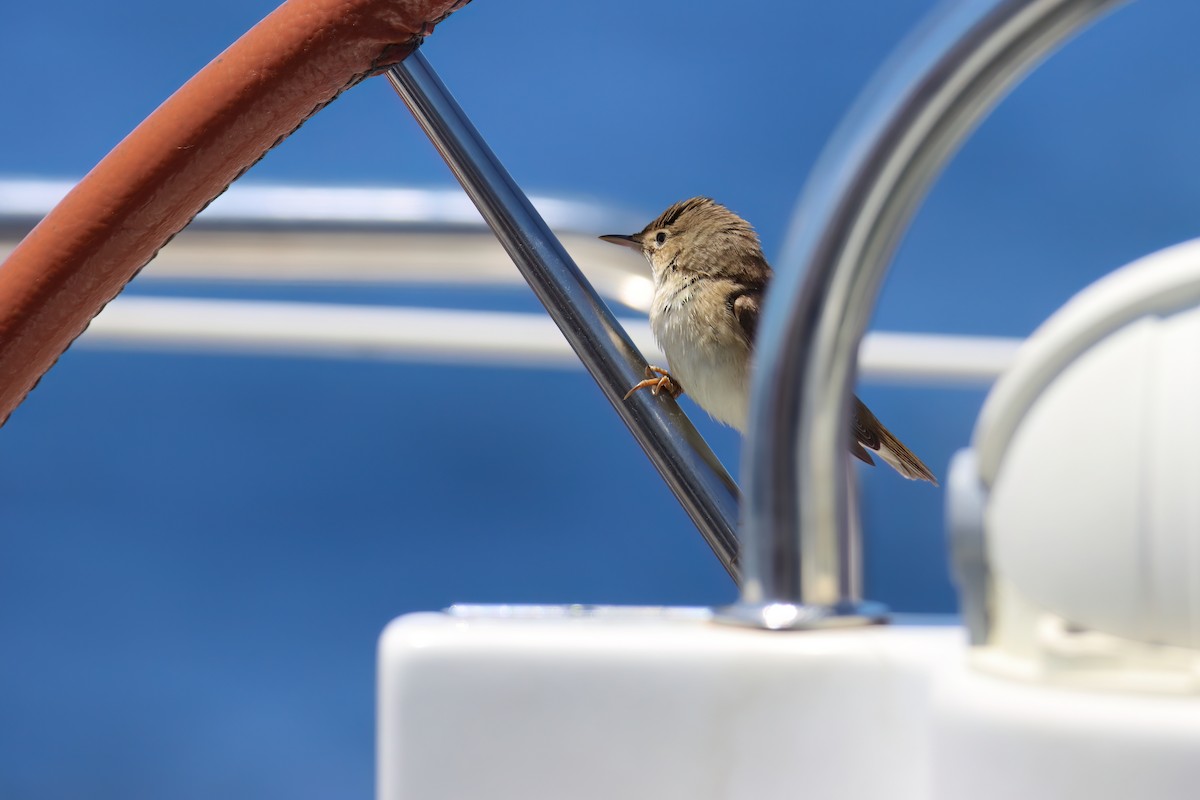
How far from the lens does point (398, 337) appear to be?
1203mm

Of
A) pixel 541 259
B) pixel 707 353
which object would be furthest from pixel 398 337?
pixel 541 259

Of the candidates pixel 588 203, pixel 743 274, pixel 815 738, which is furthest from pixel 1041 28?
pixel 743 274

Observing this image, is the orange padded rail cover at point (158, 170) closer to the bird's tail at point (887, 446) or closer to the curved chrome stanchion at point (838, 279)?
the curved chrome stanchion at point (838, 279)

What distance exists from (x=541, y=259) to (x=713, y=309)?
43.9 inches

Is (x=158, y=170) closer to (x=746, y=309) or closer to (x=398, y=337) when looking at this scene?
(x=398, y=337)

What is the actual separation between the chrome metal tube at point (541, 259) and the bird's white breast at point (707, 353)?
100 cm

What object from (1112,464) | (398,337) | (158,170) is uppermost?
(398,337)

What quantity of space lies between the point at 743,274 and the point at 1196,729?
1.42m

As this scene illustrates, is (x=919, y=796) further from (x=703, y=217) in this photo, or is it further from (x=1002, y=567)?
(x=703, y=217)

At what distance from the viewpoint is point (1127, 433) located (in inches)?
9.6

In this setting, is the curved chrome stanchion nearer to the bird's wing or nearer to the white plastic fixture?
the white plastic fixture

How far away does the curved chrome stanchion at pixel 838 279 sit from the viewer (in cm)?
A: 27

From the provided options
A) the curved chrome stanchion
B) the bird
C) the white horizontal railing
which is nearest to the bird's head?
the bird

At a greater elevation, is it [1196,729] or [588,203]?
[588,203]
